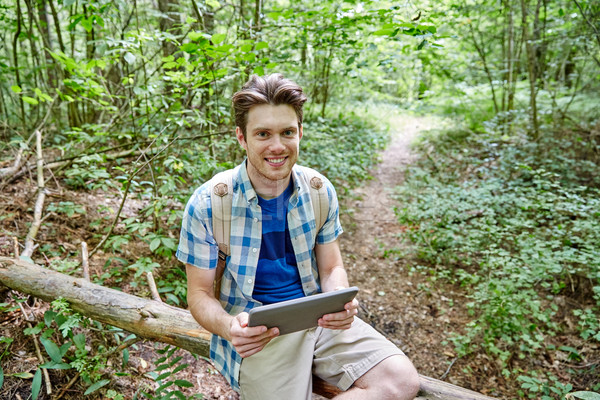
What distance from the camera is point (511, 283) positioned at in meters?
3.79

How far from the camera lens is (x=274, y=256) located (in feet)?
7.04

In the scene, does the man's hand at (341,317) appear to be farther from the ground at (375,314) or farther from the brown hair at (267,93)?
the ground at (375,314)

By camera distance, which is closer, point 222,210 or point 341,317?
point 341,317

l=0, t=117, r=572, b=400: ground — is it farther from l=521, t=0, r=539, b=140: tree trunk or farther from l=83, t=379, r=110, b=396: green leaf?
l=521, t=0, r=539, b=140: tree trunk

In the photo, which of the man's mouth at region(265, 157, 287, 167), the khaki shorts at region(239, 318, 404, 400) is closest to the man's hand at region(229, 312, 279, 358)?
the khaki shorts at region(239, 318, 404, 400)

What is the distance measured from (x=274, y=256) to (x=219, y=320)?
19.3 inches

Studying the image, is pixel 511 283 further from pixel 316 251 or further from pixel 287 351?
pixel 287 351

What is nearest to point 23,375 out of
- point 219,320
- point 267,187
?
point 219,320

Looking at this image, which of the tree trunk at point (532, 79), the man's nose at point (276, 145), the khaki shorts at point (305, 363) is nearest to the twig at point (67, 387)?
the khaki shorts at point (305, 363)

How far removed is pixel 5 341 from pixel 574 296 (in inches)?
219

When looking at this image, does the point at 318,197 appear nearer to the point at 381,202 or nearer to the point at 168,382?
the point at 168,382

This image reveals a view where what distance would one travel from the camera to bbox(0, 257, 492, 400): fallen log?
2.47 metres

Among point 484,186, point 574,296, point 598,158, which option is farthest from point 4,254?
point 598,158

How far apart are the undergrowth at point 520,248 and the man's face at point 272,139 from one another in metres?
2.63
